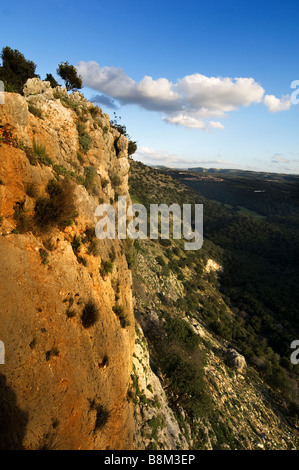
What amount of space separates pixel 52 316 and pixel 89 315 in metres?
1.66

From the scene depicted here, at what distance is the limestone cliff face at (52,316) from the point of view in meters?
5.91

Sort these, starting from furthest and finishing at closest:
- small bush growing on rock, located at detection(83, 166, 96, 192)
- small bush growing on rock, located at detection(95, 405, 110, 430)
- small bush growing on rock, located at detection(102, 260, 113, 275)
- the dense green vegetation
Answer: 1. the dense green vegetation
2. small bush growing on rock, located at detection(83, 166, 96, 192)
3. small bush growing on rock, located at detection(102, 260, 113, 275)
4. small bush growing on rock, located at detection(95, 405, 110, 430)

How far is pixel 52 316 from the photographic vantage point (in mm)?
7016

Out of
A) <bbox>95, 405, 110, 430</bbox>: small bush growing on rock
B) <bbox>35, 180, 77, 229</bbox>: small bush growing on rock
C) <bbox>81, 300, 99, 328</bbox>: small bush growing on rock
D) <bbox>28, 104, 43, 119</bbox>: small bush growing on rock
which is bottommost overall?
<bbox>95, 405, 110, 430</bbox>: small bush growing on rock

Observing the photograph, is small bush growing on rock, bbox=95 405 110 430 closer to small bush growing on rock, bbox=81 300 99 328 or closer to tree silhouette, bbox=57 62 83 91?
small bush growing on rock, bbox=81 300 99 328

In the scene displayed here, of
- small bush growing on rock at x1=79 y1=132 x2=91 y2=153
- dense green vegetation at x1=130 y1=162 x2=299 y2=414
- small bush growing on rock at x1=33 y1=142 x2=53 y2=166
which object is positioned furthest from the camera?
dense green vegetation at x1=130 y1=162 x2=299 y2=414

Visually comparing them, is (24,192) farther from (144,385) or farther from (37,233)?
(144,385)

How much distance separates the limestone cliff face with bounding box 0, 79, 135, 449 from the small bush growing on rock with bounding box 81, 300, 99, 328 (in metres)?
→ 0.04

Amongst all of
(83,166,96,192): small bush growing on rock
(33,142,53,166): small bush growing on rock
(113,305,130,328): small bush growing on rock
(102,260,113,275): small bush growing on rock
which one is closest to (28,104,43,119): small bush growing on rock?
(33,142,53,166): small bush growing on rock

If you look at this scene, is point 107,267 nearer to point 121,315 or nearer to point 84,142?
point 121,315

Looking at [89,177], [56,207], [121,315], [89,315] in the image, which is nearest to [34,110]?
[89,177]

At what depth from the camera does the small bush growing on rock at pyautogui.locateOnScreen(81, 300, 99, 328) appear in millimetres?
8227

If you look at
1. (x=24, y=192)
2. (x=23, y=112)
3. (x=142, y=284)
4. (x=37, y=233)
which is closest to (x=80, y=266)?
(x=37, y=233)
